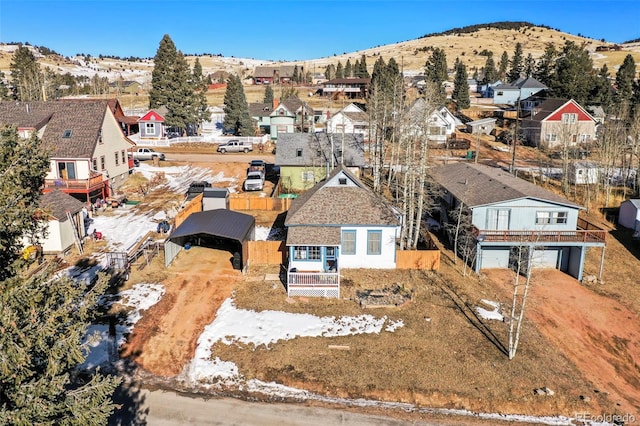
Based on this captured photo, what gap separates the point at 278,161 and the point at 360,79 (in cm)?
7195

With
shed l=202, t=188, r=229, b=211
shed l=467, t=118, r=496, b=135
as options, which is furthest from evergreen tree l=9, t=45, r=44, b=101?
shed l=467, t=118, r=496, b=135

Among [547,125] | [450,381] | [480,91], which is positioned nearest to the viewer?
[450,381]

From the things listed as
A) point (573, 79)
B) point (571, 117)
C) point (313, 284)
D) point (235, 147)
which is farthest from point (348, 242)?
point (573, 79)

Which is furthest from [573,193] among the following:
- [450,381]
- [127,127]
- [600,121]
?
[127,127]

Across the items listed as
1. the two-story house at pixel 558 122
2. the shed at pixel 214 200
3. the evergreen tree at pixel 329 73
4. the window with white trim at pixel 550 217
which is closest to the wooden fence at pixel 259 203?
the shed at pixel 214 200

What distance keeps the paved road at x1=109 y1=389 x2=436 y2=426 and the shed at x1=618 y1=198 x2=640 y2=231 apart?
31.7 metres

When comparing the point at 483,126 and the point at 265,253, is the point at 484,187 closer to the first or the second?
the point at 265,253

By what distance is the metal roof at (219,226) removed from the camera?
28.0m

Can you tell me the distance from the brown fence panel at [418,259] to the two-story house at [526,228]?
2962mm

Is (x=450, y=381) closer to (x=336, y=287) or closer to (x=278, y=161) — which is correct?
(x=336, y=287)

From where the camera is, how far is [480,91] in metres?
119

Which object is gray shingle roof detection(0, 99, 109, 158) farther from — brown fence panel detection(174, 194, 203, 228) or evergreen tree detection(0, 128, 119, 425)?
evergreen tree detection(0, 128, 119, 425)

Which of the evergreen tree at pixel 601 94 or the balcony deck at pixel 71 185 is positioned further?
the evergreen tree at pixel 601 94

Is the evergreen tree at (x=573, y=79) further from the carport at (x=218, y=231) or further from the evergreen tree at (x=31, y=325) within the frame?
the evergreen tree at (x=31, y=325)
